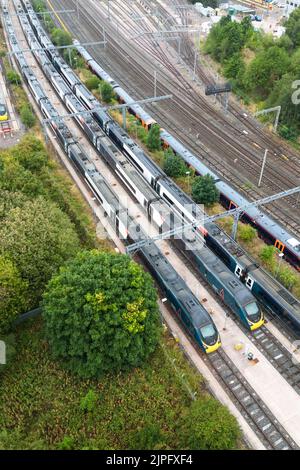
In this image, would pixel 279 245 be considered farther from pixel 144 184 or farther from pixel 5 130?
pixel 5 130

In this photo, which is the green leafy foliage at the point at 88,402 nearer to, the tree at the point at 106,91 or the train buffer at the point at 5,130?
the train buffer at the point at 5,130

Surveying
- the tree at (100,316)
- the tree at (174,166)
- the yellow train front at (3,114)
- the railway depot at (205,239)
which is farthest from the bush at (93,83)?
the tree at (100,316)

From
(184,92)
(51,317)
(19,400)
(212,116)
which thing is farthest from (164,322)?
(184,92)

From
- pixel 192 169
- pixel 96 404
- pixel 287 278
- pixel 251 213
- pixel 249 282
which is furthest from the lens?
pixel 192 169

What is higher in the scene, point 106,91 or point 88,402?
point 106,91

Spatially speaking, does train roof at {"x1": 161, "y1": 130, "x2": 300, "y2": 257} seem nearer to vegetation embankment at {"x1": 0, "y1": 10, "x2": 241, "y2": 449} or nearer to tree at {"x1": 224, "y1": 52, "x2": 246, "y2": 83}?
vegetation embankment at {"x1": 0, "y1": 10, "x2": 241, "y2": 449}

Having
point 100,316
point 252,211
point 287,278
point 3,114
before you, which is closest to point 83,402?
point 100,316
